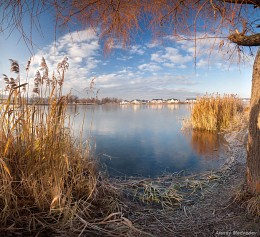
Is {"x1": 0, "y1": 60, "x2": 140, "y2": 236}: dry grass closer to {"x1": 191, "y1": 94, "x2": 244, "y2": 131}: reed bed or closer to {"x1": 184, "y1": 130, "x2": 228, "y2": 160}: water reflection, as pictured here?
{"x1": 184, "y1": 130, "x2": 228, "y2": 160}: water reflection

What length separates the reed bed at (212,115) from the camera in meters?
9.44

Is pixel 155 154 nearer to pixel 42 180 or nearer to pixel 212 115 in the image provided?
pixel 42 180

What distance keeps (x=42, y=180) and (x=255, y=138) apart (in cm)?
238

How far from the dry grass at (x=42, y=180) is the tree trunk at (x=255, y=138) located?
5.11 ft

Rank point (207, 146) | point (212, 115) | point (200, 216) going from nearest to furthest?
1. point (200, 216)
2. point (207, 146)
3. point (212, 115)

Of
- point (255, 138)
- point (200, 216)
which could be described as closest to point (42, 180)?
point (200, 216)

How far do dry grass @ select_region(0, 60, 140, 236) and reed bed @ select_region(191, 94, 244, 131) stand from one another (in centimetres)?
772

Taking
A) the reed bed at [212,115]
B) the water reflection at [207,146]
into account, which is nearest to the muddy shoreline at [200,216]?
the water reflection at [207,146]

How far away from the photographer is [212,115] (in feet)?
31.0

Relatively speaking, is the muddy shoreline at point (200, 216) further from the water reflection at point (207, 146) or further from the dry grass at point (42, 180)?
the water reflection at point (207, 146)

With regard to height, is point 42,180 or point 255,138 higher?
point 255,138

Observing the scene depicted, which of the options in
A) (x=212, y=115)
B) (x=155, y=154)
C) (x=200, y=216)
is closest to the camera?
(x=200, y=216)

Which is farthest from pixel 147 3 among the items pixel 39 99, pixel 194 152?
pixel 194 152

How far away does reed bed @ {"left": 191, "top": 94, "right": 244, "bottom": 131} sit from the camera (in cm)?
944
